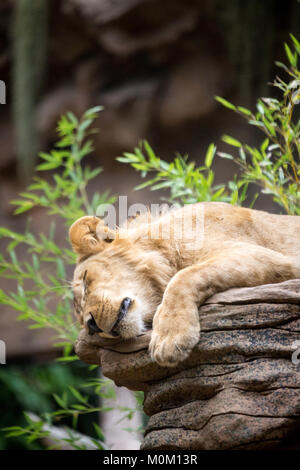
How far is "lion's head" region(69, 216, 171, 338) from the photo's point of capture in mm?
2033

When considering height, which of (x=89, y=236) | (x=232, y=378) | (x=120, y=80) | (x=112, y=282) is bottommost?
(x=232, y=378)

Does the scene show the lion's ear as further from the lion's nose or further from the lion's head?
the lion's nose

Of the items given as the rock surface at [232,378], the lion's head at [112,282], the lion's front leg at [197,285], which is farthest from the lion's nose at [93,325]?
the lion's front leg at [197,285]

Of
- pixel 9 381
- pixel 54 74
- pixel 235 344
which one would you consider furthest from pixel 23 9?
pixel 235 344

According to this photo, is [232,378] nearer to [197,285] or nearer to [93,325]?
[197,285]

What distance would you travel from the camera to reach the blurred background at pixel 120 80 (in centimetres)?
565

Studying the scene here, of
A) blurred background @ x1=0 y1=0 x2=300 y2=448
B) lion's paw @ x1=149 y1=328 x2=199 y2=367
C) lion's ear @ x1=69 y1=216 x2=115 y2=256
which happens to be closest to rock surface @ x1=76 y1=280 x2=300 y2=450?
lion's paw @ x1=149 y1=328 x2=199 y2=367

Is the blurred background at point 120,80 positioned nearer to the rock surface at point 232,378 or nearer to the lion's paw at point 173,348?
the rock surface at point 232,378

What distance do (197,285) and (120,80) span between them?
175 inches

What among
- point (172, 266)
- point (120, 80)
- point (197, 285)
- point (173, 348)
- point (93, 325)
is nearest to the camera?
point (173, 348)

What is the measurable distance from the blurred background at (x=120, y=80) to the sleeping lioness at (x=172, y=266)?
10.5 feet


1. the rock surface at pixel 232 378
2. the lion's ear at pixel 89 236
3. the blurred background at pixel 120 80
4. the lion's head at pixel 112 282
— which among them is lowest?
the rock surface at pixel 232 378

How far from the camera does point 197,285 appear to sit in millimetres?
1949

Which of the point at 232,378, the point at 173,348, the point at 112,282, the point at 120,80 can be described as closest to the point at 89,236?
the point at 112,282
